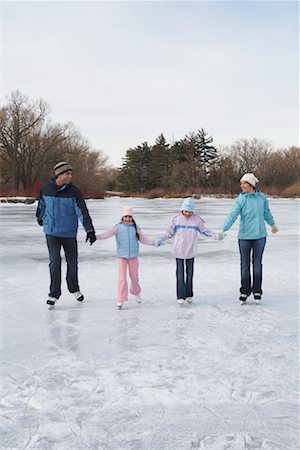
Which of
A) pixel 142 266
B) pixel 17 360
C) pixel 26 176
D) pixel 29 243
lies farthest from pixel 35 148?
pixel 17 360

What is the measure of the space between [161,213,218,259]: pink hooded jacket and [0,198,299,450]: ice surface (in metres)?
0.58

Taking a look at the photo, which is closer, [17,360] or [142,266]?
[17,360]

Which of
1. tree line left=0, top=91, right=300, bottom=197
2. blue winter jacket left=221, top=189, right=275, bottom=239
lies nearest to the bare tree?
tree line left=0, top=91, right=300, bottom=197

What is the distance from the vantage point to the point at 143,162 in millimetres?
72500

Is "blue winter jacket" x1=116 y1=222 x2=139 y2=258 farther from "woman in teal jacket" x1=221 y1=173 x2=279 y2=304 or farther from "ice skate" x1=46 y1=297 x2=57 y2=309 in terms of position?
"woman in teal jacket" x1=221 y1=173 x2=279 y2=304

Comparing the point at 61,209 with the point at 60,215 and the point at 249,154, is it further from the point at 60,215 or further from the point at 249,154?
the point at 249,154

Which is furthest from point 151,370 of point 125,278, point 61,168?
point 61,168

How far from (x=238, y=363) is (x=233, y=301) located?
186cm

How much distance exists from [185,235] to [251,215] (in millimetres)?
773

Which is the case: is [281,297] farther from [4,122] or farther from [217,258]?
[4,122]

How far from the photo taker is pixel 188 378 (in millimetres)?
2836

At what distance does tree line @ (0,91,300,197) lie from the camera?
4728cm

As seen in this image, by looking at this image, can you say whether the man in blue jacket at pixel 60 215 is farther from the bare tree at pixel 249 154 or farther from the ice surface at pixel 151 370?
the bare tree at pixel 249 154

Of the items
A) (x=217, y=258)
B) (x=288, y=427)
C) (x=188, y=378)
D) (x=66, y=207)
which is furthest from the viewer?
(x=217, y=258)
